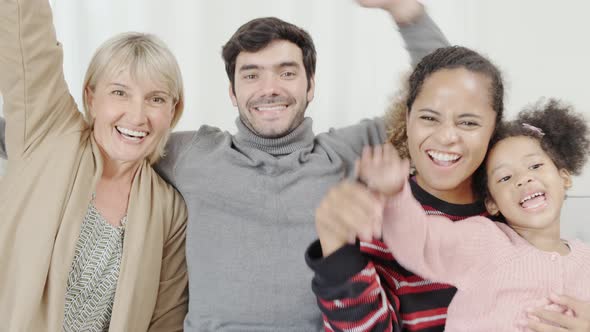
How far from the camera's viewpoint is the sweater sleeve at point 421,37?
1.48m

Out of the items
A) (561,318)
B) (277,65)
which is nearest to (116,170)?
(277,65)

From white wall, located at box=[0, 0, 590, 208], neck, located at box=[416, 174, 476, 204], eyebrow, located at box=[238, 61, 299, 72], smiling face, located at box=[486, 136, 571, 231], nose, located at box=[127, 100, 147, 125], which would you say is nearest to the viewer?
smiling face, located at box=[486, 136, 571, 231]

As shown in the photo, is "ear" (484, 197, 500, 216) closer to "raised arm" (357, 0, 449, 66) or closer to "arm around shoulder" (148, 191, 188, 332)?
"raised arm" (357, 0, 449, 66)

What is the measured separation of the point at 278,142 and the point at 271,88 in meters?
0.14

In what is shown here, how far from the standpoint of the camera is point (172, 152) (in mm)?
1581

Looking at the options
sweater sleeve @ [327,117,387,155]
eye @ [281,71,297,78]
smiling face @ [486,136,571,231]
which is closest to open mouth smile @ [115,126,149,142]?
eye @ [281,71,297,78]

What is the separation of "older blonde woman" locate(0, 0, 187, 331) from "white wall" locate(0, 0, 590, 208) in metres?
0.46

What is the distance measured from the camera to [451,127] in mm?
1245

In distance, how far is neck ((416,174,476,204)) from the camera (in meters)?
1.31

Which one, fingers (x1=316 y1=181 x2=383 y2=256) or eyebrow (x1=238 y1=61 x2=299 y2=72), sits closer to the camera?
fingers (x1=316 y1=181 x2=383 y2=256)

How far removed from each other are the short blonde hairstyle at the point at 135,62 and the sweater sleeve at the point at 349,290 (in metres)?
0.66

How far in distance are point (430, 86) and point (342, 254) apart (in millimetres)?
483

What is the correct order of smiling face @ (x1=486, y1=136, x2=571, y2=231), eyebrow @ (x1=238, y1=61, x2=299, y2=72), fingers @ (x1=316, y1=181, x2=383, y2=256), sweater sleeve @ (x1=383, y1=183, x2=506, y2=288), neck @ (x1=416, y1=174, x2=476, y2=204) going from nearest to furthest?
fingers @ (x1=316, y1=181, x2=383, y2=256)
sweater sleeve @ (x1=383, y1=183, x2=506, y2=288)
smiling face @ (x1=486, y1=136, x2=571, y2=231)
neck @ (x1=416, y1=174, x2=476, y2=204)
eyebrow @ (x1=238, y1=61, x2=299, y2=72)

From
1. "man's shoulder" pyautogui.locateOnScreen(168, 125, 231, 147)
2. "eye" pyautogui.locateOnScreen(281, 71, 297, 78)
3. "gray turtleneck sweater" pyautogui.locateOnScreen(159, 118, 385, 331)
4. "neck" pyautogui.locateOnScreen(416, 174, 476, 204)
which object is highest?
"eye" pyautogui.locateOnScreen(281, 71, 297, 78)
